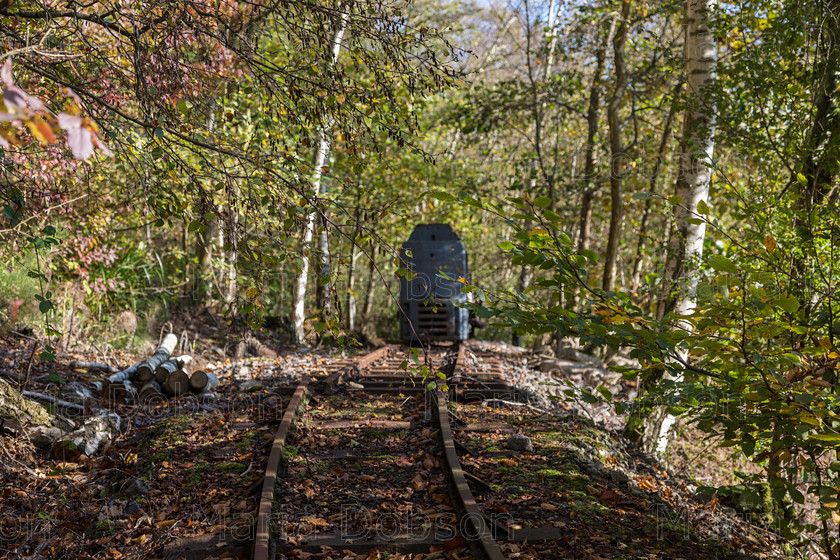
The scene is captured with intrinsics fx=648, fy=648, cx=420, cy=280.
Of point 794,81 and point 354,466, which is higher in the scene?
point 794,81

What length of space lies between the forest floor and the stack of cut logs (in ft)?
1.43

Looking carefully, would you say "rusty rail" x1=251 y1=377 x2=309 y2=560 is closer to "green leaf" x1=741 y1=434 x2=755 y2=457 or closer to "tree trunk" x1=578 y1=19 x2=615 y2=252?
"green leaf" x1=741 y1=434 x2=755 y2=457

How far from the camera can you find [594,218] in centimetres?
2250

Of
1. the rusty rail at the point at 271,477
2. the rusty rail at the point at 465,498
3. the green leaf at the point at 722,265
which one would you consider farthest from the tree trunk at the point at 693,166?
the green leaf at the point at 722,265

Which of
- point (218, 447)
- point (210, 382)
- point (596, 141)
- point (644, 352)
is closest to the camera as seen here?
point (644, 352)

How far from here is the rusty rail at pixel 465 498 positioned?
3.95m

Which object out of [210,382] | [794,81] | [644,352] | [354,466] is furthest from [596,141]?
[644,352]

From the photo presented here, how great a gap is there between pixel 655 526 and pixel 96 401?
243 inches

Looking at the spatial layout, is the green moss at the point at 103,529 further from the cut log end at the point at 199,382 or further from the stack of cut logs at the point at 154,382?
the cut log end at the point at 199,382

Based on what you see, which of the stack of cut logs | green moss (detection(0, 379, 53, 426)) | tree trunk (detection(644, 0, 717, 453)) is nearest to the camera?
green moss (detection(0, 379, 53, 426))

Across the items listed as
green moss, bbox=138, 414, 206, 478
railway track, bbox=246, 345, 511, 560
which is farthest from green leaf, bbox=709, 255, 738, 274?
green moss, bbox=138, 414, 206, 478

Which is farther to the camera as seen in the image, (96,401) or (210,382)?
(210,382)

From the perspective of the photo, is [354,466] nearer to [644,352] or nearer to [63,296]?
[644,352]

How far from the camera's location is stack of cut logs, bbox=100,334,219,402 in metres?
7.99
